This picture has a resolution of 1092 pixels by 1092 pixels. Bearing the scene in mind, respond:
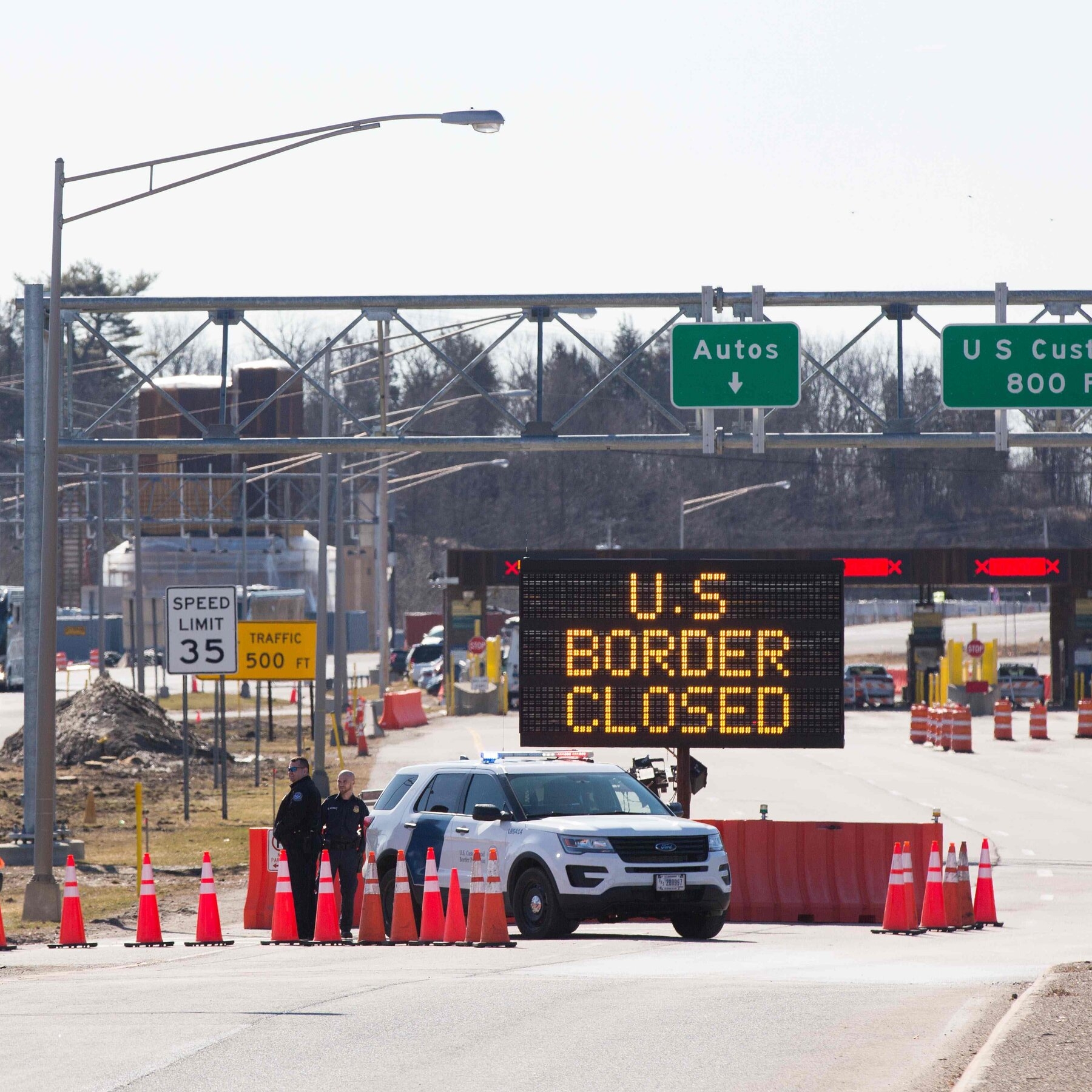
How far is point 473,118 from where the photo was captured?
19.1 metres

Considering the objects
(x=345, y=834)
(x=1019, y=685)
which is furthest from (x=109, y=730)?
(x=1019, y=685)

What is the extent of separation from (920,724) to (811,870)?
3245 cm

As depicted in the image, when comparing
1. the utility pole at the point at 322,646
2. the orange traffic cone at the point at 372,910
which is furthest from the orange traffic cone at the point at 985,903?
the utility pole at the point at 322,646

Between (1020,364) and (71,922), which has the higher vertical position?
(1020,364)

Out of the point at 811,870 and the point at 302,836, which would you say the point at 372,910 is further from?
the point at 811,870

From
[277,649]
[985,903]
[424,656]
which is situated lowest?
[985,903]

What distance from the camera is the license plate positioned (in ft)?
50.4

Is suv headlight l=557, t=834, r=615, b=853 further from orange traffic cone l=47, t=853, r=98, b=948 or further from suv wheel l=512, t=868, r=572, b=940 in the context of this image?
orange traffic cone l=47, t=853, r=98, b=948

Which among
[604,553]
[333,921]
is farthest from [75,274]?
[333,921]

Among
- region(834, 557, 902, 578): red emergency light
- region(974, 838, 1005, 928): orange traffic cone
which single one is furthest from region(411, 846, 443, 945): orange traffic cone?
region(834, 557, 902, 578): red emergency light

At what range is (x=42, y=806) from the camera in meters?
19.0

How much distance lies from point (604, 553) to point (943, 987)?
137 ft

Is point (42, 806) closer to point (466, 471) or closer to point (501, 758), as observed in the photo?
point (501, 758)

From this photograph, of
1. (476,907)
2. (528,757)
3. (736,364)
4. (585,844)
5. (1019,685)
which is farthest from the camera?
(1019,685)
